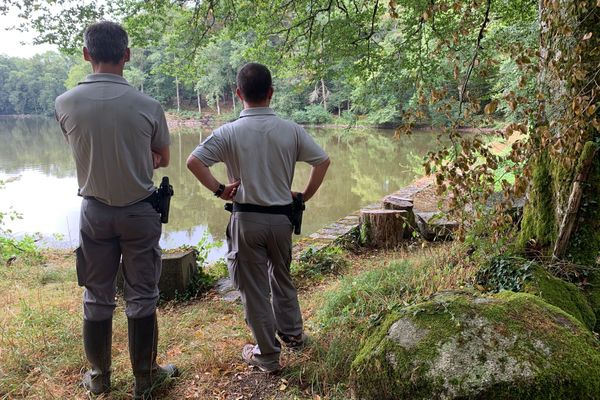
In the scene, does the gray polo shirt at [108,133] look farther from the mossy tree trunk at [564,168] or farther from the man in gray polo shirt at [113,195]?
the mossy tree trunk at [564,168]

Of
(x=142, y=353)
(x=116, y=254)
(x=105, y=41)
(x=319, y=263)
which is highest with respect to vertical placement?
(x=105, y=41)

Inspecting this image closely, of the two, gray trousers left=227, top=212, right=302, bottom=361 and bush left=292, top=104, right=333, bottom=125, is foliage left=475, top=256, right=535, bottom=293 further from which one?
bush left=292, top=104, right=333, bottom=125

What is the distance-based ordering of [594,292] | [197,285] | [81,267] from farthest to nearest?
[197,285]
[594,292]
[81,267]

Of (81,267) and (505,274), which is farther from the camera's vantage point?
(505,274)

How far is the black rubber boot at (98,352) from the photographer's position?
2283mm

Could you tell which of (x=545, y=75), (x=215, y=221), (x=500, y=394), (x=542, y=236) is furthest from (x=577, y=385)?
(x=215, y=221)

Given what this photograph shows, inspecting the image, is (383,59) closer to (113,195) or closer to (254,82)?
(254,82)

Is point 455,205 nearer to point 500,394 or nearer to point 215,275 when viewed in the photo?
point 500,394

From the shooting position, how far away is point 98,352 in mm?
2295

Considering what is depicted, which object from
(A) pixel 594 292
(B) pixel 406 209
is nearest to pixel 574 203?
(A) pixel 594 292

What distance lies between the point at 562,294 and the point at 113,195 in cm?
258

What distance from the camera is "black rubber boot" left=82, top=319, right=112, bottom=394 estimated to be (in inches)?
89.9

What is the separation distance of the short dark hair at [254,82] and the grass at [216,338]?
4.58 feet

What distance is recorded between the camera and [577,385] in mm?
1543
